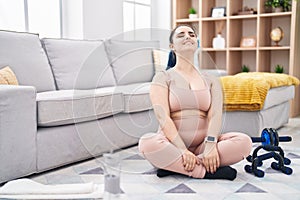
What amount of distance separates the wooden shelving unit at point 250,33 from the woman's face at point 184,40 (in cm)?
255

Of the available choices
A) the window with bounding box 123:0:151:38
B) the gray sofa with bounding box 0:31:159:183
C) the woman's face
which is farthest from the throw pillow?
the window with bounding box 123:0:151:38

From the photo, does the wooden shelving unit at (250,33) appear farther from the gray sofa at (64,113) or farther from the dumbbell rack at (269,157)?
the gray sofa at (64,113)

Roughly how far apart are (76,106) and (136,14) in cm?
282

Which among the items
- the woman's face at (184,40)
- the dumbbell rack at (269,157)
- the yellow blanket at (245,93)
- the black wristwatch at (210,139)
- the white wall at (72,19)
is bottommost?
the dumbbell rack at (269,157)

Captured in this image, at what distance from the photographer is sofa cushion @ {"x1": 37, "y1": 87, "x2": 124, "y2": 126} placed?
2.12m

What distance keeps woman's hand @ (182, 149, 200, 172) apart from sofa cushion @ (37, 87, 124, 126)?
44cm

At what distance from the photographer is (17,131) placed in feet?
6.39

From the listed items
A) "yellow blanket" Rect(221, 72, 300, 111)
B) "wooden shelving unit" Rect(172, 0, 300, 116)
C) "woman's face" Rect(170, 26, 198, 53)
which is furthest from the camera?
"wooden shelving unit" Rect(172, 0, 300, 116)

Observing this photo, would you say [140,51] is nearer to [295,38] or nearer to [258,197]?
[258,197]

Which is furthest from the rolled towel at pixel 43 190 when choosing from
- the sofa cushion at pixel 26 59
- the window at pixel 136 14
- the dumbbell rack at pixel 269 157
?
the window at pixel 136 14

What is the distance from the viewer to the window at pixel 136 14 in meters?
4.60

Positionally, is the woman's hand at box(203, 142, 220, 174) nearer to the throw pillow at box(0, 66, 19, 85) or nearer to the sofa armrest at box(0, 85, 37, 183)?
the sofa armrest at box(0, 85, 37, 183)

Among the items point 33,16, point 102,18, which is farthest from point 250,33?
point 33,16

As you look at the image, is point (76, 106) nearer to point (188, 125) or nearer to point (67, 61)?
point (188, 125)
